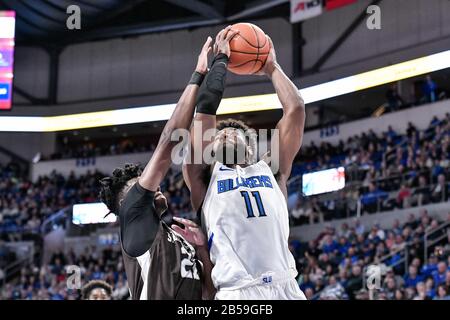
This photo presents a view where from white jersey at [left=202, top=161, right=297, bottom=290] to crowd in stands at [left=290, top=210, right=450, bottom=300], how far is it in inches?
283

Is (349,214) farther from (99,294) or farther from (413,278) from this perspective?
(99,294)

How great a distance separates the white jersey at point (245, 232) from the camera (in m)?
3.66

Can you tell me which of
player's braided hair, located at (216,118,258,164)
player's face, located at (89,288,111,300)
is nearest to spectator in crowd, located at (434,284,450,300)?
→ player's face, located at (89,288,111,300)

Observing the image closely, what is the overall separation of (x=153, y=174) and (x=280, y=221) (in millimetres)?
726

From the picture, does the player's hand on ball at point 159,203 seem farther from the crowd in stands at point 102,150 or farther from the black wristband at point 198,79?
the crowd in stands at point 102,150

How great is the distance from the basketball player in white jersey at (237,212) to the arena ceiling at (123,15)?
1834 centimetres

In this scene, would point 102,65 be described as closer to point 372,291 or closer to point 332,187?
point 332,187

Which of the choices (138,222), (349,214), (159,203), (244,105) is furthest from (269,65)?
(244,105)

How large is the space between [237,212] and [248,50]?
103 centimetres

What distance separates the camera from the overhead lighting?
18875 mm

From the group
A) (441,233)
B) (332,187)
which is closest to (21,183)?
(332,187)
